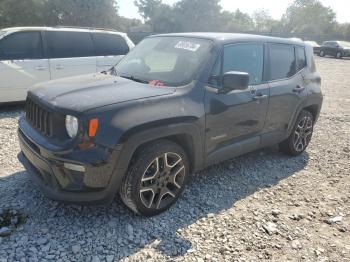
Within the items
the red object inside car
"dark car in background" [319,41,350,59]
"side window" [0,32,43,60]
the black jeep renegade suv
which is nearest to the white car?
"side window" [0,32,43,60]

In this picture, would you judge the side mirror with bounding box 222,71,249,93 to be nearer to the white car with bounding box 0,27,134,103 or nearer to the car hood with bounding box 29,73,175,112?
the car hood with bounding box 29,73,175,112

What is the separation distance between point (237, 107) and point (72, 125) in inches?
73.0

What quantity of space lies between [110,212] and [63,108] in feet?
3.84

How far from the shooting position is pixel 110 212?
3383 mm

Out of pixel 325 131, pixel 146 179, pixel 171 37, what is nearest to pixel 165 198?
pixel 146 179

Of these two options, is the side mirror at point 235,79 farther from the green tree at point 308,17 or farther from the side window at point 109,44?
the green tree at point 308,17

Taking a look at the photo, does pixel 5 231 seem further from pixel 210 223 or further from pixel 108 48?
pixel 108 48

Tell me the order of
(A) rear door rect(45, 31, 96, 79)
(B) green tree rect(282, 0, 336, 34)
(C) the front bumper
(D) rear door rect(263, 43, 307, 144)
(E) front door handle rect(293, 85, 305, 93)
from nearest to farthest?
(C) the front bumper → (D) rear door rect(263, 43, 307, 144) → (E) front door handle rect(293, 85, 305, 93) → (A) rear door rect(45, 31, 96, 79) → (B) green tree rect(282, 0, 336, 34)

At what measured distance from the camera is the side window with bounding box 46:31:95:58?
6.92m

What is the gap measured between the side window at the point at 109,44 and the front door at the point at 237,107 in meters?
4.34

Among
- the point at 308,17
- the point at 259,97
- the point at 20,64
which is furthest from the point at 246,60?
the point at 308,17

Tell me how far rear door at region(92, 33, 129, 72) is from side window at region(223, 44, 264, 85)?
4170 millimetres

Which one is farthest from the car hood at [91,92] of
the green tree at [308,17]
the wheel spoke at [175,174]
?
the green tree at [308,17]

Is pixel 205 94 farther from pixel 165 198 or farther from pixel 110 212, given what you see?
pixel 110 212
